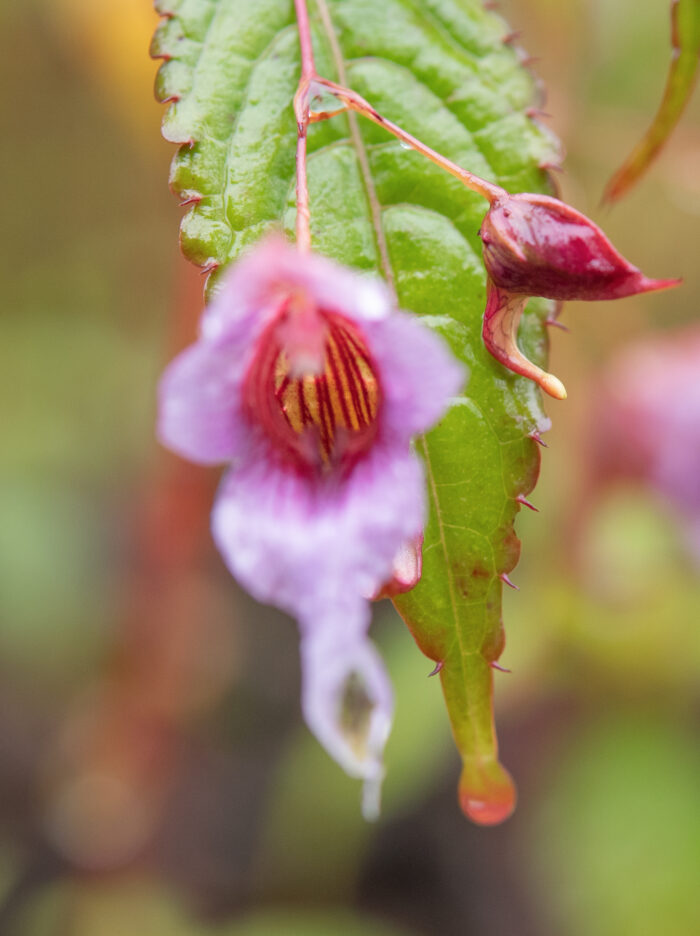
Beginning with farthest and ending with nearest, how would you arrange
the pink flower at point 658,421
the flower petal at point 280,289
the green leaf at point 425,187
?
the pink flower at point 658,421
the green leaf at point 425,187
the flower petal at point 280,289

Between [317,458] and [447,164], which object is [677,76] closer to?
[447,164]

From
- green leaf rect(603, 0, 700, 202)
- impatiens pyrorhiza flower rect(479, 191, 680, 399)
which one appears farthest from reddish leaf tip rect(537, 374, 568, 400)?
green leaf rect(603, 0, 700, 202)

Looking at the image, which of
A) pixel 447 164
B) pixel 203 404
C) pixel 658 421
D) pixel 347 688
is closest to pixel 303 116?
pixel 447 164

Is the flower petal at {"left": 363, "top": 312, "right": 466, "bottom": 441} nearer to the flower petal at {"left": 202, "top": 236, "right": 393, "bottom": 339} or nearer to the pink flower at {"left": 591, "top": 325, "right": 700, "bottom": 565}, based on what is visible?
the flower petal at {"left": 202, "top": 236, "right": 393, "bottom": 339}

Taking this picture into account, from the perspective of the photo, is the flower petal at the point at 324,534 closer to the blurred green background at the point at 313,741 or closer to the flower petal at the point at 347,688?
the flower petal at the point at 347,688

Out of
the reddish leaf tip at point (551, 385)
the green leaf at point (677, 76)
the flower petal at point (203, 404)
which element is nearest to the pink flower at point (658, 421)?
the green leaf at point (677, 76)

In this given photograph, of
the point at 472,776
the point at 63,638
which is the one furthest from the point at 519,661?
the point at 472,776
